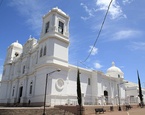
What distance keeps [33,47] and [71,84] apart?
44.9 ft

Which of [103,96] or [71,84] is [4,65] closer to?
[71,84]

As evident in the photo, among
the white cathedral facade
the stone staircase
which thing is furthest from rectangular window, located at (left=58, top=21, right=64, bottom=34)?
the stone staircase

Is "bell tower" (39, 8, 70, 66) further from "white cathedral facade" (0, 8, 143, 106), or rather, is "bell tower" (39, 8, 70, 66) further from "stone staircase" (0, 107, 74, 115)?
"stone staircase" (0, 107, 74, 115)

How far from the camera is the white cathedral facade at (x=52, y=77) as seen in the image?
96.4 ft

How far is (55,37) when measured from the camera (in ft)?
104

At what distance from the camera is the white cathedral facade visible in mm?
29375

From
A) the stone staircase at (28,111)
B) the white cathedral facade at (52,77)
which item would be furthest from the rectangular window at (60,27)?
the stone staircase at (28,111)

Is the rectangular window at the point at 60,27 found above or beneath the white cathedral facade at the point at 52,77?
above

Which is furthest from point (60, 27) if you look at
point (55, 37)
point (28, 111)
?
point (28, 111)

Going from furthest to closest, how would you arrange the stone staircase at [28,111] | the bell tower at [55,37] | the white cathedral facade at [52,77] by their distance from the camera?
the bell tower at [55,37]
the white cathedral facade at [52,77]
the stone staircase at [28,111]

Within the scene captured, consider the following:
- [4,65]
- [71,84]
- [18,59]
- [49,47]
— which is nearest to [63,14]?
[49,47]

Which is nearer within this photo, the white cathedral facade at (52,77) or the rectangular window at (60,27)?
the white cathedral facade at (52,77)

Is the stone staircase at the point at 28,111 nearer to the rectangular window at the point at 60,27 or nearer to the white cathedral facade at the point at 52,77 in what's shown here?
the white cathedral facade at the point at 52,77

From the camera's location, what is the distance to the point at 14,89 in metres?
40.9
